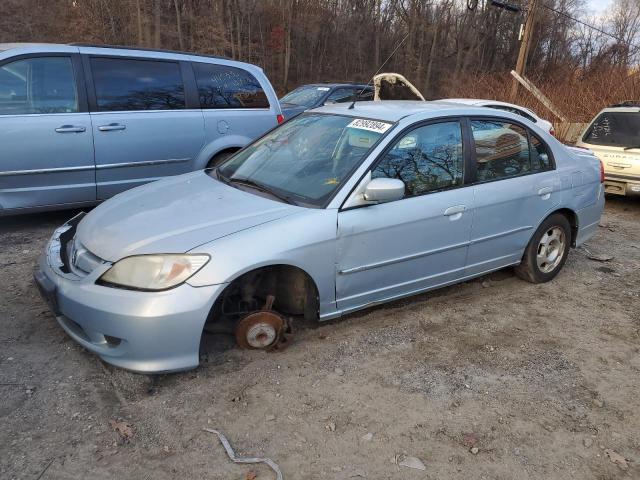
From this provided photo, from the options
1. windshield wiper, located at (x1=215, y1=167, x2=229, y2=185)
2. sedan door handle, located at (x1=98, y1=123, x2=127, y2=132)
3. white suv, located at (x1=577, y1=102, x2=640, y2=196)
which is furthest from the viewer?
white suv, located at (x1=577, y1=102, x2=640, y2=196)

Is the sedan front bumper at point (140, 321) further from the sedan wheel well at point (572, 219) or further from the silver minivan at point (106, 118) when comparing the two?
the sedan wheel well at point (572, 219)

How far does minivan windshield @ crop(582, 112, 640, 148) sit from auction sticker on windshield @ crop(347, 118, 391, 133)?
6.27 metres

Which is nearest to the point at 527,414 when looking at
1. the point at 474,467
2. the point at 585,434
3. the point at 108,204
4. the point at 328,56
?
the point at 585,434

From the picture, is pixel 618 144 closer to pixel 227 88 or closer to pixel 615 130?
pixel 615 130

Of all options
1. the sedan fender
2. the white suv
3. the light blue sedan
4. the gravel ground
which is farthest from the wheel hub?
the white suv

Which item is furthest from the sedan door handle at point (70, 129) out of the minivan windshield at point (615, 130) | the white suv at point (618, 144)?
the minivan windshield at point (615, 130)

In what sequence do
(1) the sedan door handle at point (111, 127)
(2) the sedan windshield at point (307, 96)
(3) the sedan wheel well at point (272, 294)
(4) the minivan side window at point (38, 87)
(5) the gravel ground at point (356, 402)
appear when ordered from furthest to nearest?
(2) the sedan windshield at point (307, 96) → (1) the sedan door handle at point (111, 127) → (4) the minivan side window at point (38, 87) → (3) the sedan wheel well at point (272, 294) → (5) the gravel ground at point (356, 402)

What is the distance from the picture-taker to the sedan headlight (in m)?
2.89

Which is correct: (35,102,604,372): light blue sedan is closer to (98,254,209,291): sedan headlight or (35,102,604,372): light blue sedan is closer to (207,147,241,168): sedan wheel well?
(98,254,209,291): sedan headlight

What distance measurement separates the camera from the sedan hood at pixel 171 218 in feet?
9.93

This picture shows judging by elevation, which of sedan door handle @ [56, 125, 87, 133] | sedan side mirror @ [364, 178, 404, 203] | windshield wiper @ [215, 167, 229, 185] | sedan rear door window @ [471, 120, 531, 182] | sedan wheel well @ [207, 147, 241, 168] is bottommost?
A: sedan wheel well @ [207, 147, 241, 168]

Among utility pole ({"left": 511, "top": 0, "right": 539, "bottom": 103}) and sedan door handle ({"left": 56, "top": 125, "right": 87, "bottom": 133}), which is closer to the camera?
sedan door handle ({"left": 56, "top": 125, "right": 87, "bottom": 133})

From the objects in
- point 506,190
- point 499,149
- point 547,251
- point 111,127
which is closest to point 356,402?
point 506,190

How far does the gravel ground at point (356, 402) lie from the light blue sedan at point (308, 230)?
0.83 ft
